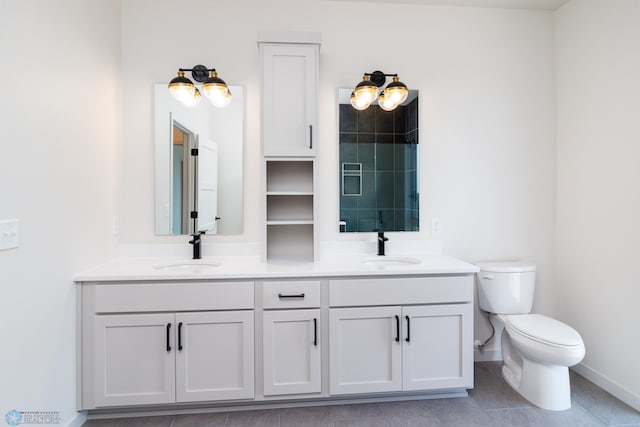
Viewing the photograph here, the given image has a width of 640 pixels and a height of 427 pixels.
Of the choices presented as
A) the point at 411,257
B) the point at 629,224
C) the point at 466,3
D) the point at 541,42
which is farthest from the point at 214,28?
the point at 629,224

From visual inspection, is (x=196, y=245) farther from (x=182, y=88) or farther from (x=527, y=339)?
(x=527, y=339)

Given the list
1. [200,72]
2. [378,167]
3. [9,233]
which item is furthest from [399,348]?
[200,72]

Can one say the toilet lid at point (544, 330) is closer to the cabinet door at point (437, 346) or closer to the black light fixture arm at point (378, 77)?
the cabinet door at point (437, 346)

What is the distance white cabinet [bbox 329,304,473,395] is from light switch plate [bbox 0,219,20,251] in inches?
59.6

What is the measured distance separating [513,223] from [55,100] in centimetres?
302

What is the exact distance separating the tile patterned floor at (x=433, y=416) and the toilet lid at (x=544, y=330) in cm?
43

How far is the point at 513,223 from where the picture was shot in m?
2.53

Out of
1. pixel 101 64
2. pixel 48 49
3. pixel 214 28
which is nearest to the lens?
pixel 48 49

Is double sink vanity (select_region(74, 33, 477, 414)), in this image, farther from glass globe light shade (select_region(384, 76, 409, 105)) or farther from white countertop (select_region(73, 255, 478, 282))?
glass globe light shade (select_region(384, 76, 409, 105))

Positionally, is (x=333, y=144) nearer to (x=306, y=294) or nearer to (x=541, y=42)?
(x=306, y=294)

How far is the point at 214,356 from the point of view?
1.83 meters

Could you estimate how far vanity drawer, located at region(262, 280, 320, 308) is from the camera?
1855mm

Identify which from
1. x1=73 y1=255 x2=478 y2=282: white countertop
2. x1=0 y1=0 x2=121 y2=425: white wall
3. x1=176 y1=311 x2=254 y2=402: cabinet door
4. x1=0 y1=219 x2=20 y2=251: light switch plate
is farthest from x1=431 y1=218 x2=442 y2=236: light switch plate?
x1=0 y1=219 x2=20 y2=251: light switch plate

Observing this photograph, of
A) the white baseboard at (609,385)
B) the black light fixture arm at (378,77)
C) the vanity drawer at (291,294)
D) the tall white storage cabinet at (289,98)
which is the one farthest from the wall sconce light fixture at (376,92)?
the white baseboard at (609,385)
